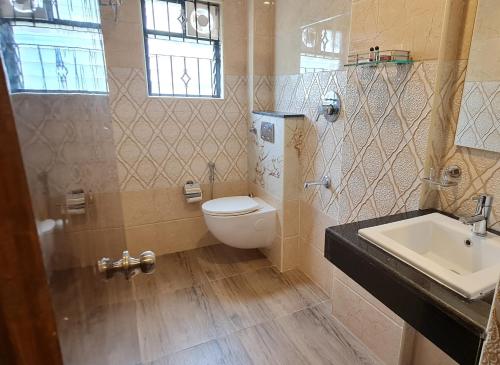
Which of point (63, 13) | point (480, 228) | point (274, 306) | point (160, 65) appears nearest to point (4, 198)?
point (63, 13)

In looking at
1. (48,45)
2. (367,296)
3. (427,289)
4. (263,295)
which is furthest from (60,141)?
(263,295)

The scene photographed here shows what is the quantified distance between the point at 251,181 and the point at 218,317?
1.23m

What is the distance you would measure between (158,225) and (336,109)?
1.70m

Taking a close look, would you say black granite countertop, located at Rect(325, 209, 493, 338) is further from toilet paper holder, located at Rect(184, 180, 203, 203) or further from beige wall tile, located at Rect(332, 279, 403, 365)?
toilet paper holder, located at Rect(184, 180, 203, 203)

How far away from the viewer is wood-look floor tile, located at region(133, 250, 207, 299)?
2.18 m

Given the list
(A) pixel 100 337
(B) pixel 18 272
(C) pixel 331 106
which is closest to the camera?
(B) pixel 18 272

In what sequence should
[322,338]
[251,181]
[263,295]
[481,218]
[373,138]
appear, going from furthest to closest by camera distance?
[251,181] < [263,295] < [322,338] < [373,138] < [481,218]

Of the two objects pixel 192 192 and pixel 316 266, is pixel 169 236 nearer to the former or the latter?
pixel 192 192

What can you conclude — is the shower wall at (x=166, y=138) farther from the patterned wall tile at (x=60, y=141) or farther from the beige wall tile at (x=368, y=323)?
the beige wall tile at (x=368, y=323)

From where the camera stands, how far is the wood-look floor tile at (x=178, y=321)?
168 centimetres

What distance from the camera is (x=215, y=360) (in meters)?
1.58

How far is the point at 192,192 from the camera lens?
2.56 metres

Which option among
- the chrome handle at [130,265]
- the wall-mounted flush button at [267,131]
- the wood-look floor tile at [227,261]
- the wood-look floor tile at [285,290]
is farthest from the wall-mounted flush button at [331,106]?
the chrome handle at [130,265]

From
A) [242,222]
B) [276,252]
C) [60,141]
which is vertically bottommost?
[276,252]
